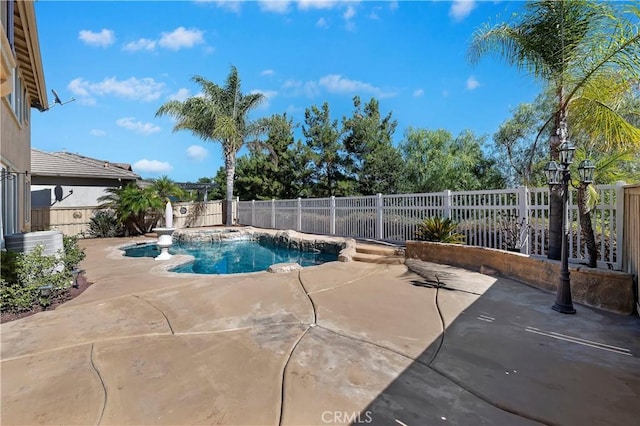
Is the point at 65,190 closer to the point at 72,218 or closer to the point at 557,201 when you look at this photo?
the point at 72,218

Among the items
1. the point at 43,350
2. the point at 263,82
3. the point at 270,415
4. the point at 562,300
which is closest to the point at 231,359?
the point at 270,415

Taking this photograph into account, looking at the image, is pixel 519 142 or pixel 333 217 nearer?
pixel 333 217

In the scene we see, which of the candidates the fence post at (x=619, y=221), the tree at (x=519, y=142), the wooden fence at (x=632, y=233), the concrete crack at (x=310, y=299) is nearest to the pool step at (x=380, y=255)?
the concrete crack at (x=310, y=299)

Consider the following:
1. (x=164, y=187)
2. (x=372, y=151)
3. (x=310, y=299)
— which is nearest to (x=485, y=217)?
(x=310, y=299)

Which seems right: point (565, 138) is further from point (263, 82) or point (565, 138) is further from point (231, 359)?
point (263, 82)

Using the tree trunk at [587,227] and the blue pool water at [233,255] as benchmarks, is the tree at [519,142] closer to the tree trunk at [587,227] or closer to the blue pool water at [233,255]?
the tree trunk at [587,227]

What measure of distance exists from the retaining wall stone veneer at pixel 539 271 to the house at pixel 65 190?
14.9 meters

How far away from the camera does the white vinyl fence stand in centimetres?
470

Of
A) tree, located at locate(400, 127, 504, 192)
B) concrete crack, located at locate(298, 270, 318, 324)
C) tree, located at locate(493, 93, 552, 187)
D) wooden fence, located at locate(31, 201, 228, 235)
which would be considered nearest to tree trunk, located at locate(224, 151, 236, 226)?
wooden fence, located at locate(31, 201, 228, 235)

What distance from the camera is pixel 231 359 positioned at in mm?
2715

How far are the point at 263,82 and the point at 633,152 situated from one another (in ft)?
→ 58.9

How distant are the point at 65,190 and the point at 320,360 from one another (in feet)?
54.3

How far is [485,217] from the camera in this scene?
656 cm

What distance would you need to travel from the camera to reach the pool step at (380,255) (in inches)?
280
